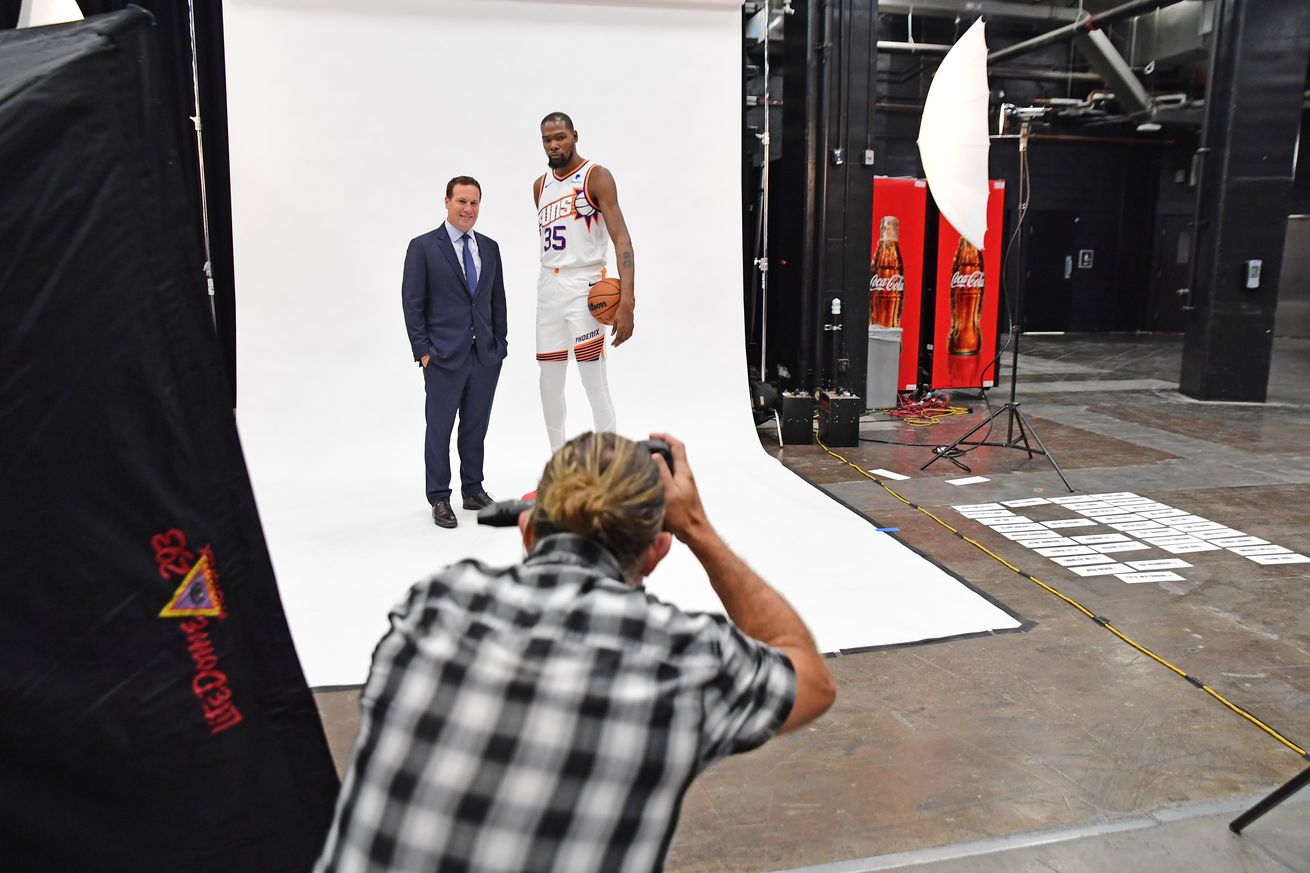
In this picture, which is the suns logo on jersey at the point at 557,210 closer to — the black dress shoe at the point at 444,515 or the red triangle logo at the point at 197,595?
the black dress shoe at the point at 444,515

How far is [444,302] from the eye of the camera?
176 inches

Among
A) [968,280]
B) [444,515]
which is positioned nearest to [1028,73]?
[968,280]

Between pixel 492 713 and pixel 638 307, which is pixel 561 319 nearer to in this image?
pixel 638 307

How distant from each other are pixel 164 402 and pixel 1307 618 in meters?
3.70

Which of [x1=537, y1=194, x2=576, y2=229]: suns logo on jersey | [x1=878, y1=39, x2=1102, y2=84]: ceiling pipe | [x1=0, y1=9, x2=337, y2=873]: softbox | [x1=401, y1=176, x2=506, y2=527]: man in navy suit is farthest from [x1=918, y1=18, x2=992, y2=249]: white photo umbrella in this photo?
[x1=878, y1=39, x2=1102, y2=84]: ceiling pipe

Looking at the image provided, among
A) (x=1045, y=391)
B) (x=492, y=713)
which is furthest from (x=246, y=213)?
(x=1045, y=391)

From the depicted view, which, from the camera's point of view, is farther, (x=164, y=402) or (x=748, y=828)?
(x=748, y=828)

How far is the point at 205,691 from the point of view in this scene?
4.13 feet

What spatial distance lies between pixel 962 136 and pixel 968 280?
3.14 meters

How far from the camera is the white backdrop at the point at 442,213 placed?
5.47 meters

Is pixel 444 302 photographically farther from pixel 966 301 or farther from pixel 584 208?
pixel 966 301

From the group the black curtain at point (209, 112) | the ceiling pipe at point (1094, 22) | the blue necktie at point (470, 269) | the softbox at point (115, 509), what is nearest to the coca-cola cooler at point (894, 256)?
the ceiling pipe at point (1094, 22)

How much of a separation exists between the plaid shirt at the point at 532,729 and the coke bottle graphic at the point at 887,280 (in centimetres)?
731

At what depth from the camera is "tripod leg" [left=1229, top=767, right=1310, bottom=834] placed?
6.45ft
